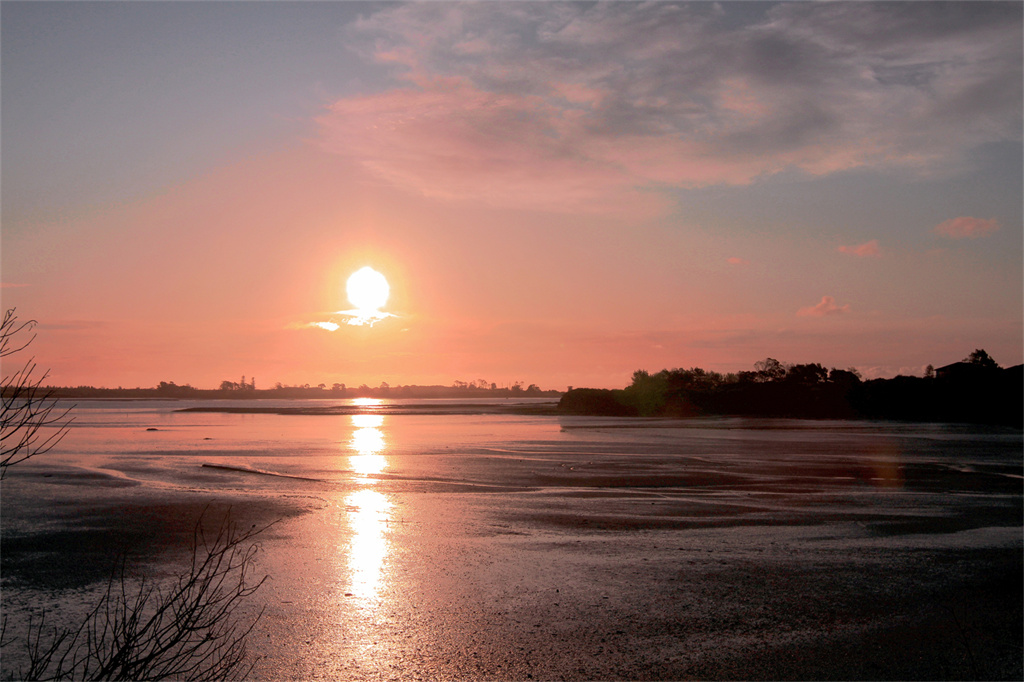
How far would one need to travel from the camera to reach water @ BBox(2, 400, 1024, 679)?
28.5 feet

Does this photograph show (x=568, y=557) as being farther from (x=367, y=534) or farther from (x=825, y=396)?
(x=825, y=396)

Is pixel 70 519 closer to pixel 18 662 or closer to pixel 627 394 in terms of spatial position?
pixel 18 662

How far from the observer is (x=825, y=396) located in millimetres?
84375

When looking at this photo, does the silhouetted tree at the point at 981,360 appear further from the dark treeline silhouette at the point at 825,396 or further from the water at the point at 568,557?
the water at the point at 568,557

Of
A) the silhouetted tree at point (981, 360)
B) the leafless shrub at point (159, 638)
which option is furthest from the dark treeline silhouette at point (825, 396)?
the leafless shrub at point (159, 638)

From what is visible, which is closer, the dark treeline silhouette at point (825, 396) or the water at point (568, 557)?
the water at point (568, 557)

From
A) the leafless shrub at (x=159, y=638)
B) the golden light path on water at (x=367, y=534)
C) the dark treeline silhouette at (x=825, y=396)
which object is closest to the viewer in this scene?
the leafless shrub at (x=159, y=638)

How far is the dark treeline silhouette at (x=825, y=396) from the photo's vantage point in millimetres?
68125

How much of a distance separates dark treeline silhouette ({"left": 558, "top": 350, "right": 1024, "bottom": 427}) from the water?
46299mm

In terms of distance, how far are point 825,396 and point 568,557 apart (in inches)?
3113

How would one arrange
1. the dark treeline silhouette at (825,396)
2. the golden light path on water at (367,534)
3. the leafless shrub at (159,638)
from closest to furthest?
the leafless shrub at (159,638), the golden light path on water at (367,534), the dark treeline silhouette at (825,396)

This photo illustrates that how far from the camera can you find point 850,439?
43.7 m

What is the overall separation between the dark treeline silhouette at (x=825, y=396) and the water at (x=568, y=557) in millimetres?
46299

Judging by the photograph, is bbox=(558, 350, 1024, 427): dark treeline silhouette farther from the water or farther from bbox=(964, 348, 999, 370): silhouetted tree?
the water
